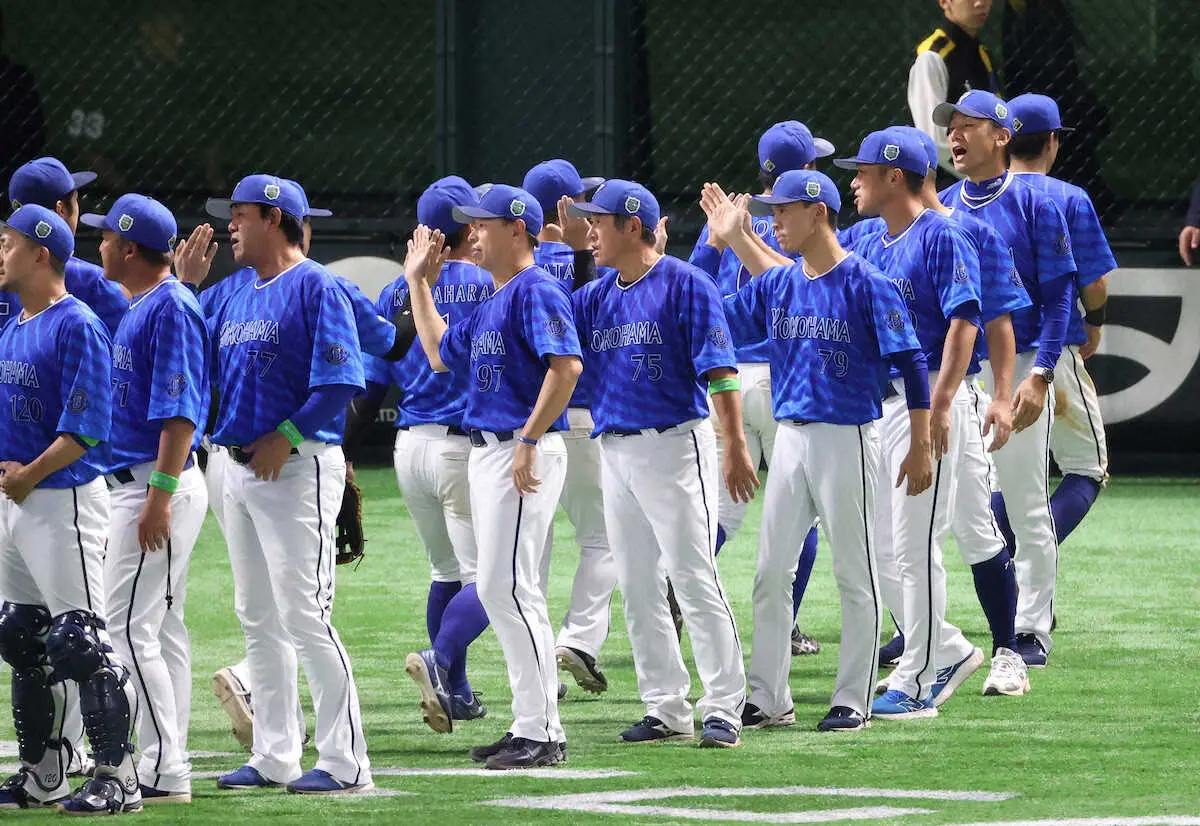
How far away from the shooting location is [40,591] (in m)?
5.79

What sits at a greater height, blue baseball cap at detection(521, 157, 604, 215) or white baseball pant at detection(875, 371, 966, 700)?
blue baseball cap at detection(521, 157, 604, 215)

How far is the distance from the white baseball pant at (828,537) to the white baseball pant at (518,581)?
32.4 inches

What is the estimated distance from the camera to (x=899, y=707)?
7059 mm

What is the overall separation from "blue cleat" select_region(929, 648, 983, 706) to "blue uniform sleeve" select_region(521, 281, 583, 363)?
188cm

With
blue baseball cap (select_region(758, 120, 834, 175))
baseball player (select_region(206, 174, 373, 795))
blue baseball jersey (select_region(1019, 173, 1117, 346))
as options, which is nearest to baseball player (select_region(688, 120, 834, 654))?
blue baseball cap (select_region(758, 120, 834, 175))

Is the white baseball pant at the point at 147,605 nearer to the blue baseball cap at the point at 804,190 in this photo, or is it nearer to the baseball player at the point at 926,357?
the blue baseball cap at the point at 804,190

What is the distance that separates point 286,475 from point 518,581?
0.81 m

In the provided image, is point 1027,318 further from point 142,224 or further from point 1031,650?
point 142,224

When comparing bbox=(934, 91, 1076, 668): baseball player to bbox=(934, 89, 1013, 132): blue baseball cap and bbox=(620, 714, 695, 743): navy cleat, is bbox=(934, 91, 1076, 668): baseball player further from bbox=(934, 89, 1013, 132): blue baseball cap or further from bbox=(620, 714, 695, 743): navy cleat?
bbox=(620, 714, 695, 743): navy cleat

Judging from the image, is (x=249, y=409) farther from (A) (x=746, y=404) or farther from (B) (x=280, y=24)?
(B) (x=280, y=24)

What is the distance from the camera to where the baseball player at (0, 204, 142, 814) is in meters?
5.59

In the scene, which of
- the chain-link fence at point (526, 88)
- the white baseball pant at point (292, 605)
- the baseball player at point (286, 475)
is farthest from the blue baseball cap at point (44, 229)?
the chain-link fence at point (526, 88)

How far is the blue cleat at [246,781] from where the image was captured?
236 inches

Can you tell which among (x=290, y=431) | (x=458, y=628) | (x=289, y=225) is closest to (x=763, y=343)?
(x=458, y=628)
